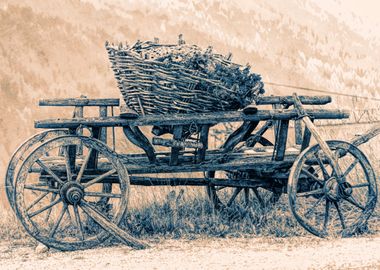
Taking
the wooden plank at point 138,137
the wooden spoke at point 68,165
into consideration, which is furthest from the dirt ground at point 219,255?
the wooden plank at point 138,137

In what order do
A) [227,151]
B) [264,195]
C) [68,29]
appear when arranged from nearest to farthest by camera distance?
[227,151], [264,195], [68,29]

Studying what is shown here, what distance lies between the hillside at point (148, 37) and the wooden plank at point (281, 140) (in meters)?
8.60

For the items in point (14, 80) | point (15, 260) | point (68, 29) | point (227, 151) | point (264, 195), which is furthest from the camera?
point (68, 29)

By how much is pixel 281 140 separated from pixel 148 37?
15.2 metres

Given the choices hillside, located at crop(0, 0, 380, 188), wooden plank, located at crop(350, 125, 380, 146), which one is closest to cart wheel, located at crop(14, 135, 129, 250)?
wooden plank, located at crop(350, 125, 380, 146)

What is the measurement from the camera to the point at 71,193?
18.5 feet

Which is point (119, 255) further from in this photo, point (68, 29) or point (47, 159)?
point (68, 29)

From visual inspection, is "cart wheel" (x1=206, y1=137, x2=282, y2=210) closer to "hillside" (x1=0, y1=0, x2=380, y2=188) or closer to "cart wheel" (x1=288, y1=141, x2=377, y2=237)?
"cart wheel" (x1=288, y1=141, x2=377, y2=237)

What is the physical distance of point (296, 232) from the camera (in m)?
6.28

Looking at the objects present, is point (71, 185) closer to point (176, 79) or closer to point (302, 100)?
point (176, 79)

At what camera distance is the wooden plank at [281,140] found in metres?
6.16

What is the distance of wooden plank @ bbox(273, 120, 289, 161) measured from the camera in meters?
6.16

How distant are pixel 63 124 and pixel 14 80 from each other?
11069mm

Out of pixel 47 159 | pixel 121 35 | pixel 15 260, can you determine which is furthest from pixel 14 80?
pixel 15 260
